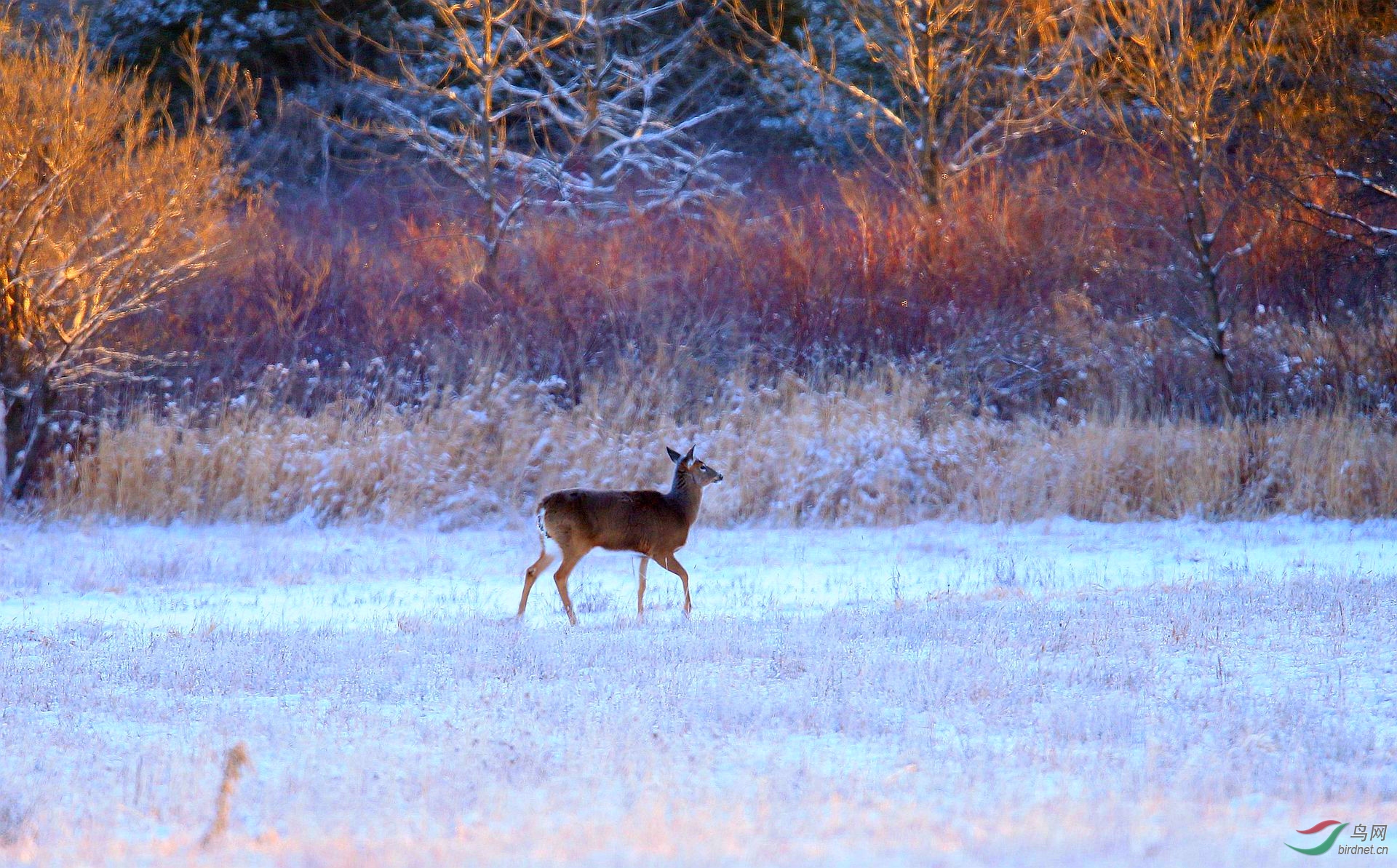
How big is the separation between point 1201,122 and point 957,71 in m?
9.49

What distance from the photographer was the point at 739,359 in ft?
60.2

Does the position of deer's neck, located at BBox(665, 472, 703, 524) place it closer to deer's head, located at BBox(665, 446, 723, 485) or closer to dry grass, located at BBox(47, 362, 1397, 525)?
deer's head, located at BBox(665, 446, 723, 485)

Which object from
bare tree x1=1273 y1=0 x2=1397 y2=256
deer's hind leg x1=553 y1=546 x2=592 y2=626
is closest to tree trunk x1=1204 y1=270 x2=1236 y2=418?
bare tree x1=1273 y1=0 x2=1397 y2=256

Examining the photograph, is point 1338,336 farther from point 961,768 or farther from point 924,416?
point 961,768

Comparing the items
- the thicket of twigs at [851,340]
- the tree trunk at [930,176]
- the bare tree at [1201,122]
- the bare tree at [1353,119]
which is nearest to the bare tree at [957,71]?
the tree trunk at [930,176]

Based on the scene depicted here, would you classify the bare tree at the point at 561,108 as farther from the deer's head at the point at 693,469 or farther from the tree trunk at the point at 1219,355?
the deer's head at the point at 693,469

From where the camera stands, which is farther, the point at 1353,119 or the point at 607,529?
the point at 1353,119

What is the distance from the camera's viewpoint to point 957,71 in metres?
25.4

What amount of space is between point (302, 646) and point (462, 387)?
963 cm

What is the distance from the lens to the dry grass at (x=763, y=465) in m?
14.6

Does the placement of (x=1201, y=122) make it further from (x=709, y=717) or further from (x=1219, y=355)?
(x=709, y=717)

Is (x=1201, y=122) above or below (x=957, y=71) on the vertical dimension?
below

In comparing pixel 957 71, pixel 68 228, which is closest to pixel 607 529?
pixel 68 228

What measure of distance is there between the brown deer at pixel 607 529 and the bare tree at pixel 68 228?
8.31 m
